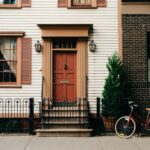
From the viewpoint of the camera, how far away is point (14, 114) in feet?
51.5

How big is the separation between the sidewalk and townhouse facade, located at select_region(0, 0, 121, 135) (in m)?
2.43

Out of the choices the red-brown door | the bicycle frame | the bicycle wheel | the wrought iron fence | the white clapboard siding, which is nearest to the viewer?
the bicycle wheel

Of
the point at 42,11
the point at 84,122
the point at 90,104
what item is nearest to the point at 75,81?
the point at 90,104

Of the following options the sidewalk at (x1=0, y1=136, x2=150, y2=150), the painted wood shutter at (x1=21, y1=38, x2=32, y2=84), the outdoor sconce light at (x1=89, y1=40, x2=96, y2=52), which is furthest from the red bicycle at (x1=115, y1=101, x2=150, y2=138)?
the painted wood shutter at (x1=21, y1=38, x2=32, y2=84)

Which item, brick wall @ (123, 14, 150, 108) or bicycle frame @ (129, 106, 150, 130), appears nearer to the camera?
bicycle frame @ (129, 106, 150, 130)

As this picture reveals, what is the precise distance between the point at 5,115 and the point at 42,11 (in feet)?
14.1

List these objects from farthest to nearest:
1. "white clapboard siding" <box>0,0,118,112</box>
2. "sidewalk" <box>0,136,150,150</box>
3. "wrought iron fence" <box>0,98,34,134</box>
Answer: "white clapboard siding" <box>0,0,118,112</box>
"wrought iron fence" <box>0,98,34,134</box>
"sidewalk" <box>0,136,150,150</box>

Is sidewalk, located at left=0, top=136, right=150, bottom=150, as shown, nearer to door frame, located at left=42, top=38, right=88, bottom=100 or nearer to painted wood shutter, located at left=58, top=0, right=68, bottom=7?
door frame, located at left=42, top=38, right=88, bottom=100

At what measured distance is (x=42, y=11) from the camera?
52.8ft

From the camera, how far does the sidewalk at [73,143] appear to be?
11.9m

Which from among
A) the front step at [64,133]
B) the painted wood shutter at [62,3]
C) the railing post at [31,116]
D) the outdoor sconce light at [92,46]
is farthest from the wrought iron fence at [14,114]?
the painted wood shutter at [62,3]

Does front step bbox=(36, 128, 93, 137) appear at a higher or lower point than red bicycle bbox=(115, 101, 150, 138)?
lower

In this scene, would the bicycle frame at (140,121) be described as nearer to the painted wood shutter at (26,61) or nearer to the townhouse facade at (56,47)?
the townhouse facade at (56,47)

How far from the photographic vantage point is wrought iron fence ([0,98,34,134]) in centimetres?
1564
